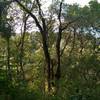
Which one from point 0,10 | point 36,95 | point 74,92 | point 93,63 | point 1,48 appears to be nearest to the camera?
point 36,95

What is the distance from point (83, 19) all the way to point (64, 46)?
7522 millimetres

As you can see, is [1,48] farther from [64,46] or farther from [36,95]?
[36,95]

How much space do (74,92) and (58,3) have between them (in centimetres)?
908

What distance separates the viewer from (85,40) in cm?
3122

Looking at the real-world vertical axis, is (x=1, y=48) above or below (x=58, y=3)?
below

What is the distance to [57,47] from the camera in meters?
23.6

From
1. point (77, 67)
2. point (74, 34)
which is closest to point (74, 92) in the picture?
point (77, 67)

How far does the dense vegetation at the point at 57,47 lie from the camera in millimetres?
18203

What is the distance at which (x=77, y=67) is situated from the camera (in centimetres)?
2772

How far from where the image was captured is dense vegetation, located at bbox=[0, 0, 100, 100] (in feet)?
59.7

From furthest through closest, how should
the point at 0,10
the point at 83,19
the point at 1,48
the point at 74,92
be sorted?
the point at 1,48, the point at 83,19, the point at 74,92, the point at 0,10

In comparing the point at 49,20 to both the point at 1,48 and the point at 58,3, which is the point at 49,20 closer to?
the point at 58,3

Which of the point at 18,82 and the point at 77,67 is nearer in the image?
the point at 18,82

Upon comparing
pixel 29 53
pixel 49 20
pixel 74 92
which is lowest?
pixel 74 92
